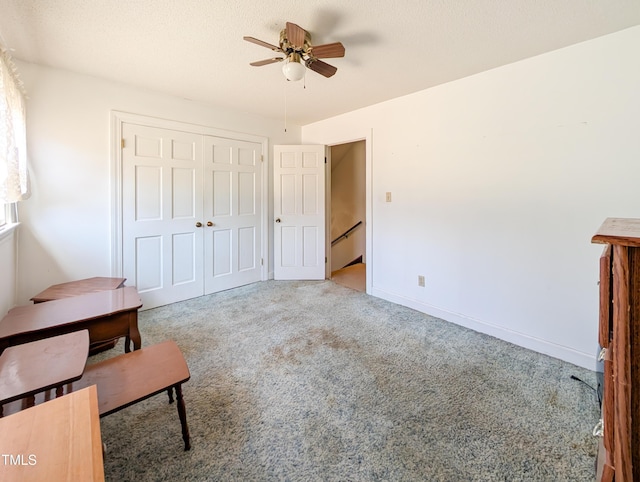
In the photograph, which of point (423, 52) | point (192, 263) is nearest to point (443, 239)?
point (423, 52)

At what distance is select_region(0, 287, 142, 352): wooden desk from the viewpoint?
1426mm

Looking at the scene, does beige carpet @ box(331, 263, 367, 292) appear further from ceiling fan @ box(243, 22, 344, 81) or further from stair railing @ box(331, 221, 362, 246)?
ceiling fan @ box(243, 22, 344, 81)

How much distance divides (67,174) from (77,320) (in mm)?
1832

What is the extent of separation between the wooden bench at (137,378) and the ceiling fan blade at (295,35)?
1976 millimetres

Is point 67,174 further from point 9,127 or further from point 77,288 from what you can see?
point 77,288

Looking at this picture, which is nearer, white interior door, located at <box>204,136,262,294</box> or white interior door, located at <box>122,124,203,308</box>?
white interior door, located at <box>122,124,203,308</box>

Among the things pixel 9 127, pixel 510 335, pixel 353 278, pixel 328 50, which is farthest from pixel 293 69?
pixel 353 278

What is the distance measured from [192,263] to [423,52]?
126 inches

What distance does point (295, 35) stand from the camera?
1.77 m

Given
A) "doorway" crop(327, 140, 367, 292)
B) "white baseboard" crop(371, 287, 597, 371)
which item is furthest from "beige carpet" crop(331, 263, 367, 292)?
"white baseboard" crop(371, 287, 597, 371)

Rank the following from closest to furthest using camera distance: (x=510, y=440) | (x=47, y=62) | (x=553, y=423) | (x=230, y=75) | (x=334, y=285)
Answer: (x=510, y=440)
(x=553, y=423)
(x=47, y=62)
(x=230, y=75)
(x=334, y=285)

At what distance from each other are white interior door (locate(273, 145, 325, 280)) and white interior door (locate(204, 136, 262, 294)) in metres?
0.28

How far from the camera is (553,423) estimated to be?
156cm

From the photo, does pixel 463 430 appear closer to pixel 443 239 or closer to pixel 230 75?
pixel 443 239
